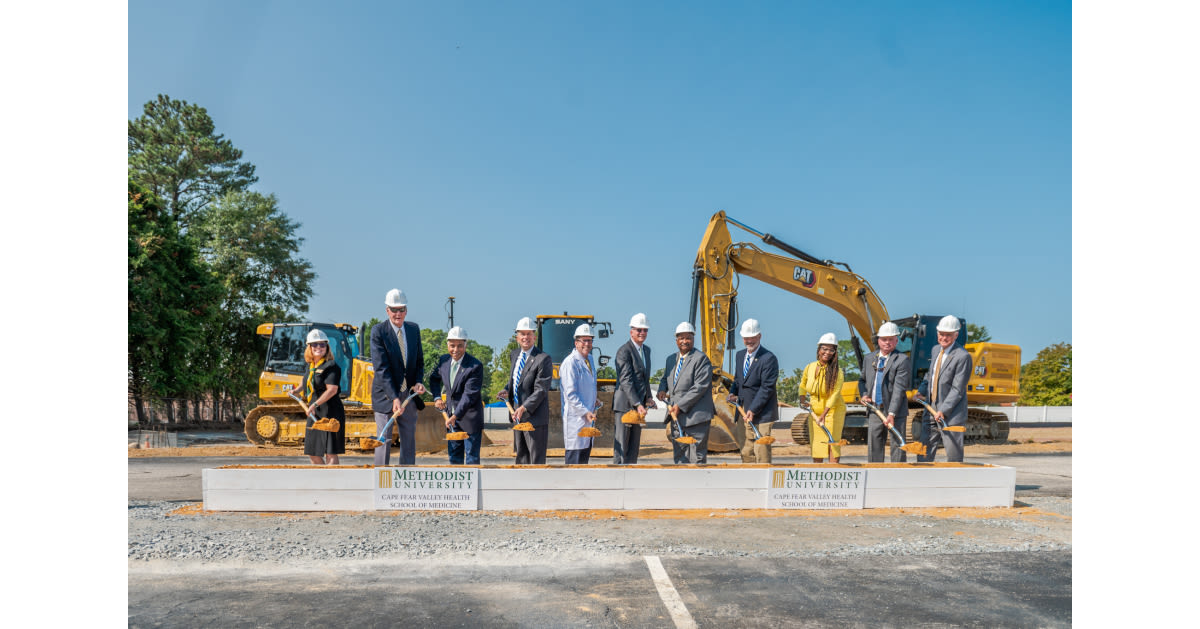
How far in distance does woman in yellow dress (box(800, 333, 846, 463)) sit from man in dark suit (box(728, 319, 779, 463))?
45 cm

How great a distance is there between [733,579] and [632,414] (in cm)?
359

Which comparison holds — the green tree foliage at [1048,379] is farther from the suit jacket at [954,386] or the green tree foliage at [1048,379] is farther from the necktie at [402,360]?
the necktie at [402,360]

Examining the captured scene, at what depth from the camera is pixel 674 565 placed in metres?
5.34

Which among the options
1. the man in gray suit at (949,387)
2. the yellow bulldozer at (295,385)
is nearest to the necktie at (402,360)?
the man in gray suit at (949,387)

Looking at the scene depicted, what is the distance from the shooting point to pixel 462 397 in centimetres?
855

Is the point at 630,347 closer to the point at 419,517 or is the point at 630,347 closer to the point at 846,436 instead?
the point at 419,517

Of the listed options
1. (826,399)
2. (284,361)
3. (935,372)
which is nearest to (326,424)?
(826,399)

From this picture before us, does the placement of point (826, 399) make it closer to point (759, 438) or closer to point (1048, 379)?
point (759, 438)

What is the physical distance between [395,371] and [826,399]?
190 inches

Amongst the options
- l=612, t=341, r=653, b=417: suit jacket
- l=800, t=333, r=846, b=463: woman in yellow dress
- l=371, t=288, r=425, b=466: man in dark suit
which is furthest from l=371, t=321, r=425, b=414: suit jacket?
l=800, t=333, r=846, b=463: woman in yellow dress

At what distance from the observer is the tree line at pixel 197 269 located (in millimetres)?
24156

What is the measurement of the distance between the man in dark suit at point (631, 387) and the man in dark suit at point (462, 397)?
1.55 metres

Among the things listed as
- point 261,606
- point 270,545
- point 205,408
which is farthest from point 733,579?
point 205,408

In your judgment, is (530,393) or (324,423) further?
(530,393)
